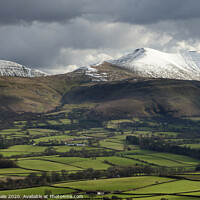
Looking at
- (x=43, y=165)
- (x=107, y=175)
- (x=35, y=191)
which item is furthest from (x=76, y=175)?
(x=35, y=191)

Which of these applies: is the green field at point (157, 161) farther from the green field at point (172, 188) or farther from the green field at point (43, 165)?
the green field at point (172, 188)

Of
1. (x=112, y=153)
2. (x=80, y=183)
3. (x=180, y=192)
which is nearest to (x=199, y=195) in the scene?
(x=180, y=192)

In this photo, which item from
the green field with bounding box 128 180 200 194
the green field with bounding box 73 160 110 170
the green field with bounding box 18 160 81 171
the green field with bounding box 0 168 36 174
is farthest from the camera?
the green field with bounding box 73 160 110 170

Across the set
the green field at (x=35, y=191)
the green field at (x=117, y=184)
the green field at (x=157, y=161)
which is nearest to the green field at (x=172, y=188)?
the green field at (x=117, y=184)

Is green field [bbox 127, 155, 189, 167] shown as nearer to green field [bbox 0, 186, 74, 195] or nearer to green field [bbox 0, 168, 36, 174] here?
green field [bbox 0, 168, 36, 174]

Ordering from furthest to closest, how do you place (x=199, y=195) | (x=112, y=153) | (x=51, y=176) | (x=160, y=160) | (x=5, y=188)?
(x=112, y=153) → (x=160, y=160) → (x=51, y=176) → (x=5, y=188) → (x=199, y=195)

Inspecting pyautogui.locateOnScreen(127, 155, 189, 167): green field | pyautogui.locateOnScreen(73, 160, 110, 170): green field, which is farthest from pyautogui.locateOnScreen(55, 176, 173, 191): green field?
pyautogui.locateOnScreen(127, 155, 189, 167): green field

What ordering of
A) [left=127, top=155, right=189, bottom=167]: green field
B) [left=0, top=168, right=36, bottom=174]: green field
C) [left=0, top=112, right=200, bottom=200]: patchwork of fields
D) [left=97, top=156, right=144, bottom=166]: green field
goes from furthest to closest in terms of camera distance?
[left=127, top=155, right=189, bottom=167]: green field < [left=97, top=156, right=144, bottom=166]: green field < [left=0, top=168, right=36, bottom=174]: green field < [left=0, top=112, right=200, bottom=200]: patchwork of fields

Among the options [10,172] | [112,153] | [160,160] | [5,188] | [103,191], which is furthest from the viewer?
[112,153]

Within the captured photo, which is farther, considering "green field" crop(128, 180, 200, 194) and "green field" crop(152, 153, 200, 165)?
"green field" crop(152, 153, 200, 165)

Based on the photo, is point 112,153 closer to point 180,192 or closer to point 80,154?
point 80,154

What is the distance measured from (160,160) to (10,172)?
68690 mm

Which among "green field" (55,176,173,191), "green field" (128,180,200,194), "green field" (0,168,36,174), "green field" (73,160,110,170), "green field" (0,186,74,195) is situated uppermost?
"green field" (73,160,110,170)

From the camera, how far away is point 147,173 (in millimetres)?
153750
